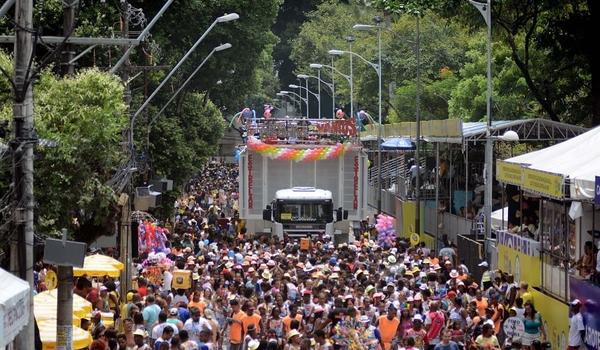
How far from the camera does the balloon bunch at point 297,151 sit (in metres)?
44.0

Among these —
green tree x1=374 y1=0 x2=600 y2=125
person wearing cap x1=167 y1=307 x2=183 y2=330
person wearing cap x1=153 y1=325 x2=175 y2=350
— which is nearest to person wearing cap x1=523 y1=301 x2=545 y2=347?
person wearing cap x1=167 y1=307 x2=183 y2=330

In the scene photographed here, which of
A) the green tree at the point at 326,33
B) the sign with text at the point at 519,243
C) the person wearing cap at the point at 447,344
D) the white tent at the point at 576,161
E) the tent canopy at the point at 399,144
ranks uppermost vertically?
the green tree at the point at 326,33

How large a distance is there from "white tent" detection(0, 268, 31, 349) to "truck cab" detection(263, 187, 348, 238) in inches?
1161

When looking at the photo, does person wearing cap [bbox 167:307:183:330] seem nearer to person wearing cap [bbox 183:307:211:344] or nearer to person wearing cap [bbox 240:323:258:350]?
person wearing cap [bbox 183:307:211:344]

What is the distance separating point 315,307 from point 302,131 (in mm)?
22954

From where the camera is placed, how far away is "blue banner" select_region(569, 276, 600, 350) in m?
20.2

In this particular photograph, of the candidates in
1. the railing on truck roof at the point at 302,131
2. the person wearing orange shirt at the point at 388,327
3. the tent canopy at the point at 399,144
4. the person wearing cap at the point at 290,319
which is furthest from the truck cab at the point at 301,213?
the person wearing orange shirt at the point at 388,327

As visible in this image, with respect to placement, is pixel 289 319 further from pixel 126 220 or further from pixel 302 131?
pixel 302 131

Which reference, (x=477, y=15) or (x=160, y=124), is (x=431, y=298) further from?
(x=160, y=124)

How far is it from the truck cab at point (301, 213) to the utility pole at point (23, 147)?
1100 inches

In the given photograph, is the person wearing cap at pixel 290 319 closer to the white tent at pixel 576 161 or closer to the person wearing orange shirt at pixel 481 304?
the person wearing orange shirt at pixel 481 304

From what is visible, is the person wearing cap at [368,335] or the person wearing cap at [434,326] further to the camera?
the person wearing cap at [434,326]

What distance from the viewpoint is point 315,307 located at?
76.3ft

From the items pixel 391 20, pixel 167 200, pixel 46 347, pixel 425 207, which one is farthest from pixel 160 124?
pixel 391 20
